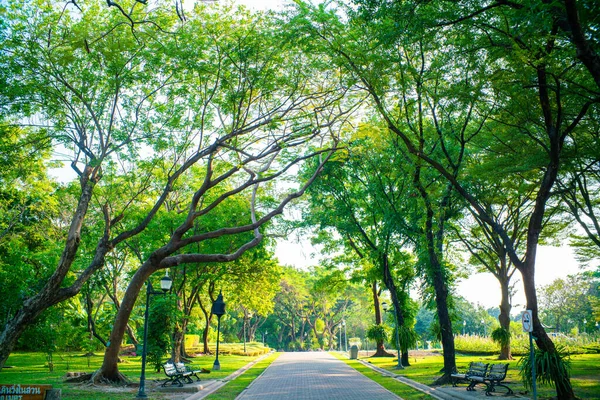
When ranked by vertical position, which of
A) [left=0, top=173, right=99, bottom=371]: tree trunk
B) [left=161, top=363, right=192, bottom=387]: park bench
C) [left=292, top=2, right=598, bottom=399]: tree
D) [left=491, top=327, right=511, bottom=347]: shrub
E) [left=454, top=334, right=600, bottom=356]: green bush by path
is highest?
[left=292, top=2, right=598, bottom=399]: tree

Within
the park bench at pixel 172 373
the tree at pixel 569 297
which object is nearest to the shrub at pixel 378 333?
the park bench at pixel 172 373

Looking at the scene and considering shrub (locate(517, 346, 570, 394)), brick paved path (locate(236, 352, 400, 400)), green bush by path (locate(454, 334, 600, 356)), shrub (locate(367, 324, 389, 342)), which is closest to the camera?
shrub (locate(517, 346, 570, 394))

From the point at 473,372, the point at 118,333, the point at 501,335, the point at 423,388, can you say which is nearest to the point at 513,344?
the point at 501,335

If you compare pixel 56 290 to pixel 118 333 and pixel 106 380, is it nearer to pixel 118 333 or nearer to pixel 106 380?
pixel 118 333

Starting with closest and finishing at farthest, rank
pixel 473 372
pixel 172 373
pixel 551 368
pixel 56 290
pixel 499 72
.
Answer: pixel 551 368
pixel 499 72
pixel 56 290
pixel 473 372
pixel 172 373

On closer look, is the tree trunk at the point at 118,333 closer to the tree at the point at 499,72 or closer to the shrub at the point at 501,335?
the tree at the point at 499,72

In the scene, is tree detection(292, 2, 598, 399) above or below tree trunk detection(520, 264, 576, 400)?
above

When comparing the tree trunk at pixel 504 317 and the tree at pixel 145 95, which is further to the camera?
the tree trunk at pixel 504 317

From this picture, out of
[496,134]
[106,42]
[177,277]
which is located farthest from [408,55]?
[177,277]

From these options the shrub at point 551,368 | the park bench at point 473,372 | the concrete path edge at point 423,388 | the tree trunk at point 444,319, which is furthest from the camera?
the tree trunk at point 444,319

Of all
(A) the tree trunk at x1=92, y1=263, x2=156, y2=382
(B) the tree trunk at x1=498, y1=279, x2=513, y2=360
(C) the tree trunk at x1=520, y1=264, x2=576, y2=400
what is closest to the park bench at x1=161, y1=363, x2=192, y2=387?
(A) the tree trunk at x1=92, y1=263, x2=156, y2=382

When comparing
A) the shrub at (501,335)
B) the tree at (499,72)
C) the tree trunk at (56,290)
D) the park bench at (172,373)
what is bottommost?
the park bench at (172,373)

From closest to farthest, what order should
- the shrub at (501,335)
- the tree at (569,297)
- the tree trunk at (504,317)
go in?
the shrub at (501,335)
the tree trunk at (504,317)
the tree at (569,297)

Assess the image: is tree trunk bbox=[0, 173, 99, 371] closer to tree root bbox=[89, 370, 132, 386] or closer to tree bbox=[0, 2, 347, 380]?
tree bbox=[0, 2, 347, 380]
